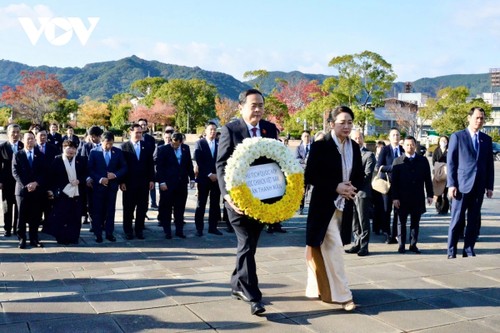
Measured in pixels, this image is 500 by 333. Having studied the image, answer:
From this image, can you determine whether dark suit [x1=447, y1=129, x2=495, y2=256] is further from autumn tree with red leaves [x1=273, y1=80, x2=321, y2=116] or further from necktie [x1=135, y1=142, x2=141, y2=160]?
autumn tree with red leaves [x1=273, y1=80, x2=321, y2=116]

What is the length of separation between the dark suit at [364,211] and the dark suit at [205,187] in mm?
2485

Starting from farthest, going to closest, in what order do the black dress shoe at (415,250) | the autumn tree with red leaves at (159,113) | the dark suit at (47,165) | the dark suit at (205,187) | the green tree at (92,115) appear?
the green tree at (92,115) < the autumn tree with red leaves at (159,113) < the dark suit at (205,187) < the dark suit at (47,165) < the black dress shoe at (415,250)

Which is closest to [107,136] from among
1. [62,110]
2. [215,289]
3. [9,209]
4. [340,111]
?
[9,209]

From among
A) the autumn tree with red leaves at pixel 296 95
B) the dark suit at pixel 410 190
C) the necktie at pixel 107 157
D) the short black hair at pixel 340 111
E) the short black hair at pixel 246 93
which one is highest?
the autumn tree with red leaves at pixel 296 95

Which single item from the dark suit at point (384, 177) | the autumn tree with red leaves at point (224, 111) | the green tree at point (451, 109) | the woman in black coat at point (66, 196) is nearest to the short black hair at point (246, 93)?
the dark suit at point (384, 177)

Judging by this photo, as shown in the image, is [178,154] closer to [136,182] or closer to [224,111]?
[136,182]

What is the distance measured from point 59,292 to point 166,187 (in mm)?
3508

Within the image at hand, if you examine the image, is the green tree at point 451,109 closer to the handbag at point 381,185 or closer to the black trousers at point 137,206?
the handbag at point 381,185

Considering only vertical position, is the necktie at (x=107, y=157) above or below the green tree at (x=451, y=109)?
below

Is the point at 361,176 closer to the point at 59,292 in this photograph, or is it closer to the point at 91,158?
the point at 59,292

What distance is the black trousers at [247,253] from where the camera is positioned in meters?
4.37

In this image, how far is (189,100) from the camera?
57938 mm

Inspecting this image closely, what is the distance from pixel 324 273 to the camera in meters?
4.66

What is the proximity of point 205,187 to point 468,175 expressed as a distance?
420cm
